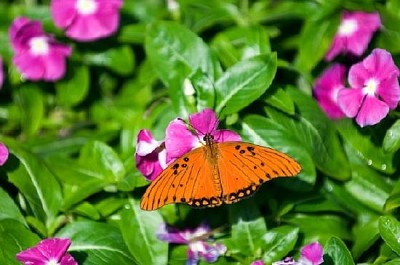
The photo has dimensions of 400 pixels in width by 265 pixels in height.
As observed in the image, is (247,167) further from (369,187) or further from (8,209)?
(8,209)

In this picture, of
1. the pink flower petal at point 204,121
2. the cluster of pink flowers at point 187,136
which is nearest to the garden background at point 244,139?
the cluster of pink flowers at point 187,136

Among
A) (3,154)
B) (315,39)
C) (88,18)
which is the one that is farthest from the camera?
(88,18)

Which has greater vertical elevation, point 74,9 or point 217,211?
point 74,9

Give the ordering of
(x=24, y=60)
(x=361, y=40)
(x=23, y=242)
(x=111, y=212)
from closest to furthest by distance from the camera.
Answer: (x=23, y=242) → (x=111, y=212) → (x=361, y=40) → (x=24, y=60)

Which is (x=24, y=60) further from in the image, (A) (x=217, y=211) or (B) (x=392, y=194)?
(B) (x=392, y=194)

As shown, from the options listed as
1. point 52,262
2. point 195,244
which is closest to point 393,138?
point 195,244

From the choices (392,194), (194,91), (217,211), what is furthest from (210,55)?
(392,194)
